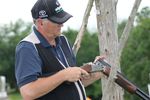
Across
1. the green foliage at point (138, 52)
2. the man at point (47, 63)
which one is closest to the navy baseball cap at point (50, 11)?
the man at point (47, 63)

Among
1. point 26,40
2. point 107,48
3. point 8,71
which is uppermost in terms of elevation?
point 26,40

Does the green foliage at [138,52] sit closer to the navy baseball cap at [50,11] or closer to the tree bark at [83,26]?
the tree bark at [83,26]

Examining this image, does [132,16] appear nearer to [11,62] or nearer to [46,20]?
[46,20]

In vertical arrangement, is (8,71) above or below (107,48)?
below

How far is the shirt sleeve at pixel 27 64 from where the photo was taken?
4.58 m

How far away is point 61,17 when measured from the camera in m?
4.78

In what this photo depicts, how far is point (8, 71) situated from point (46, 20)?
70131mm

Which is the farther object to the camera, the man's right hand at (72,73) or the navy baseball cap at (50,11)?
the navy baseball cap at (50,11)

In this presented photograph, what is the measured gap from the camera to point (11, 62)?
7344 cm

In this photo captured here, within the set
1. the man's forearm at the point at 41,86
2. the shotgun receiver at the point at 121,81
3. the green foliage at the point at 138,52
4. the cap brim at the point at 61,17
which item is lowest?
the green foliage at the point at 138,52

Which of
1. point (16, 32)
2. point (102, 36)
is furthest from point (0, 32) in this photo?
point (102, 36)

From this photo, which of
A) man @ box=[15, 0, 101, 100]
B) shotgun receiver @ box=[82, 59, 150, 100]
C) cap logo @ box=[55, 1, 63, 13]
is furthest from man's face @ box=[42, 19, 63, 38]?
shotgun receiver @ box=[82, 59, 150, 100]

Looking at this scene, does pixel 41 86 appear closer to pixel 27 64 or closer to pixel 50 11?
pixel 27 64

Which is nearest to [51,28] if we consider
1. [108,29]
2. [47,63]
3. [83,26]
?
[47,63]
